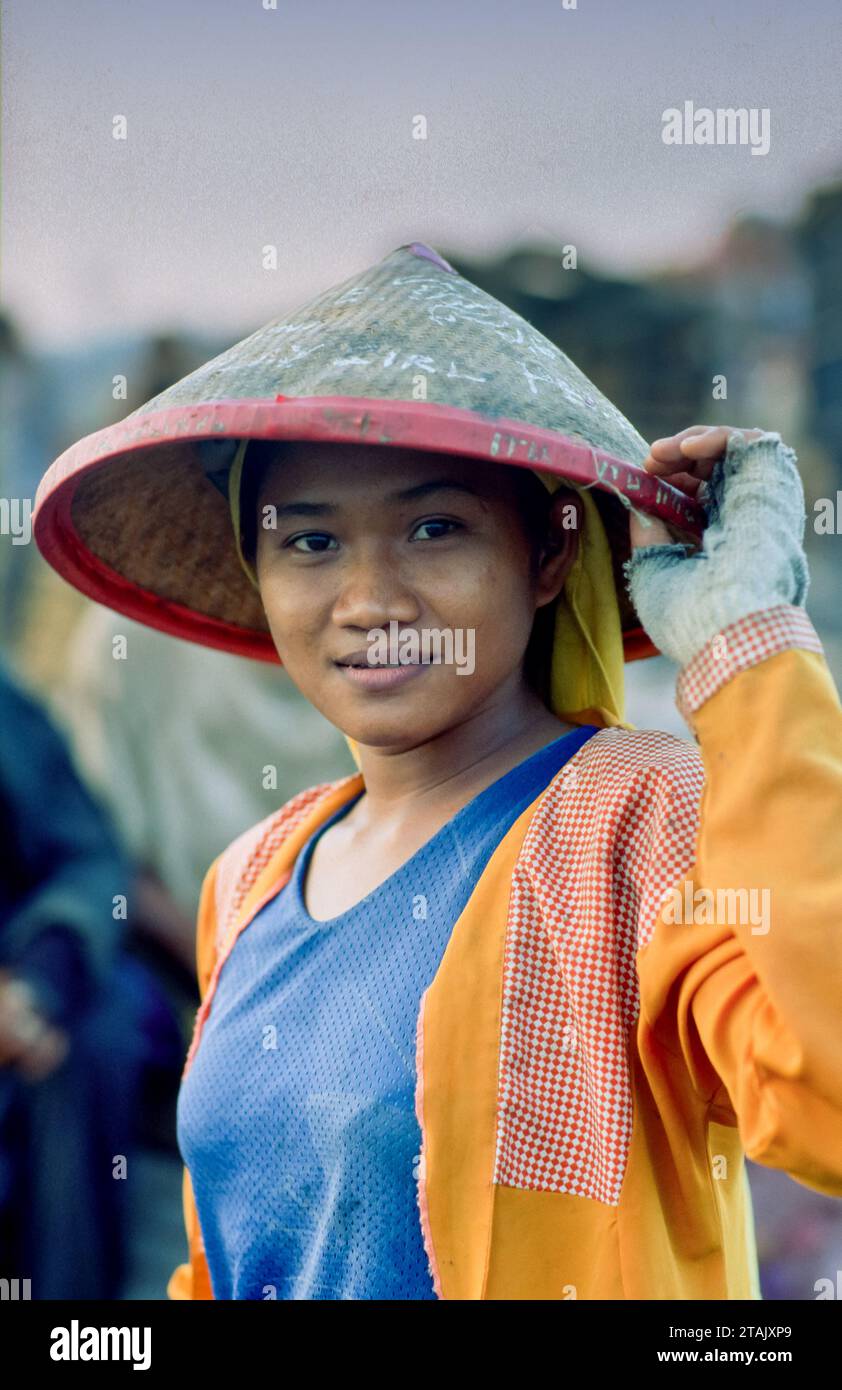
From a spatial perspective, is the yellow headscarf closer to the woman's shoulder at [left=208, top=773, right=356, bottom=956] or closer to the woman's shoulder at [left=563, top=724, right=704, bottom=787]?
the woman's shoulder at [left=563, top=724, right=704, bottom=787]

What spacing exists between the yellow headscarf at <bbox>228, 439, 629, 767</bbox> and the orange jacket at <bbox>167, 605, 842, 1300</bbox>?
0.47 ft

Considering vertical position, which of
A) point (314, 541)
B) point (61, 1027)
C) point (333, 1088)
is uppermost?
point (314, 541)

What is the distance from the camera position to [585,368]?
131 inches

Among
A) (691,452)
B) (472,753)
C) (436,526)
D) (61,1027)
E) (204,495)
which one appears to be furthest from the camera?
(61,1027)

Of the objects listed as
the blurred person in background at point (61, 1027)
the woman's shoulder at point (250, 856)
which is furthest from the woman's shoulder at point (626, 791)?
the blurred person in background at point (61, 1027)

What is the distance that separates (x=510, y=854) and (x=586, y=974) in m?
0.13

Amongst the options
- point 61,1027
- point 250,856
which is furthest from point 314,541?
point 61,1027

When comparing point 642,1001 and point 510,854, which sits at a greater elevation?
point 510,854

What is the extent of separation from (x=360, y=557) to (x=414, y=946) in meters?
0.35

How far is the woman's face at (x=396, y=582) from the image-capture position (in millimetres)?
1213

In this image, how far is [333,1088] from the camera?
118cm

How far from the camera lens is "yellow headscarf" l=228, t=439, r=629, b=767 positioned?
1.34 m

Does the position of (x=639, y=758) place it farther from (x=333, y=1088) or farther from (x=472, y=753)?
(x=333, y=1088)
